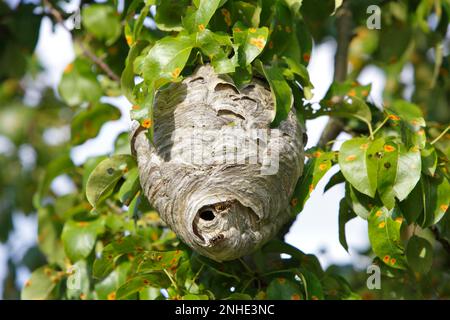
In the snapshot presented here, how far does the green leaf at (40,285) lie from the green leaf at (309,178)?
3.68 ft

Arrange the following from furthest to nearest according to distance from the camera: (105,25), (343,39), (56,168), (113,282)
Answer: (343,39) → (105,25) → (56,168) → (113,282)

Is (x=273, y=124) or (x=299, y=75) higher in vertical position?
(x=299, y=75)

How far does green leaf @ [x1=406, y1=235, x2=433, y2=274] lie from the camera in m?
2.97

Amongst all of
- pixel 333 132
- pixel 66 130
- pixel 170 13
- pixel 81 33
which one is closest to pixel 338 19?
pixel 333 132

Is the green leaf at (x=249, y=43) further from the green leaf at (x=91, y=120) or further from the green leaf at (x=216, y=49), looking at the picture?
the green leaf at (x=91, y=120)

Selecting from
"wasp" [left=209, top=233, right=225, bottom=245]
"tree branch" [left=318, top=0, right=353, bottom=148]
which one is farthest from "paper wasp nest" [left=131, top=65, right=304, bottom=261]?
"tree branch" [left=318, top=0, right=353, bottom=148]

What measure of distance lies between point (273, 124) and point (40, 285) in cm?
125

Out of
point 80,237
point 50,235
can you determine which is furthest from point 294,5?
point 50,235

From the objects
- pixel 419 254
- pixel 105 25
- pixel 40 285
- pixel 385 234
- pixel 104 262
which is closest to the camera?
pixel 385 234

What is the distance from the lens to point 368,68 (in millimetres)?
5629

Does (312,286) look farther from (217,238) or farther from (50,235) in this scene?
(50,235)

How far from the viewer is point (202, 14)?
2645mm

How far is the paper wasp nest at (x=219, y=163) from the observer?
101 inches

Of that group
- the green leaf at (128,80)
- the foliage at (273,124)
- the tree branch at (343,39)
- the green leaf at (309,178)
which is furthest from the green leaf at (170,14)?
the tree branch at (343,39)
